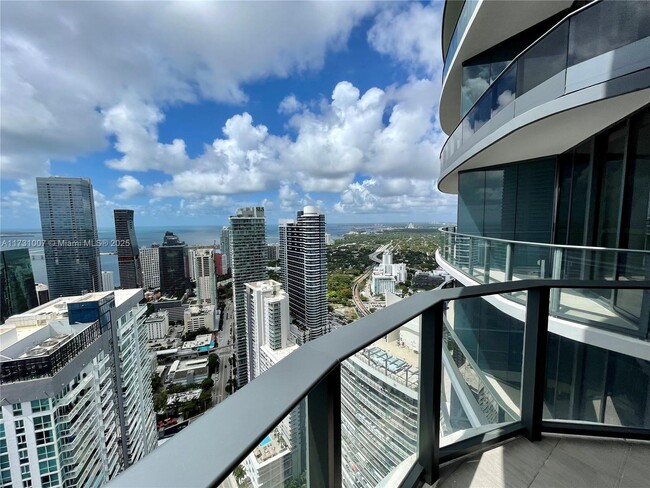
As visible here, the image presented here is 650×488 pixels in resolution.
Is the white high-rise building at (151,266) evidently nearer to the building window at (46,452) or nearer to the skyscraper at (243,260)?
the skyscraper at (243,260)

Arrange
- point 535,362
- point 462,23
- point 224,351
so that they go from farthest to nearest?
point 224,351, point 462,23, point 535,362

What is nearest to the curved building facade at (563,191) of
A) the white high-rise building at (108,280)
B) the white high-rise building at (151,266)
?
the white high-rise building at (108,280)

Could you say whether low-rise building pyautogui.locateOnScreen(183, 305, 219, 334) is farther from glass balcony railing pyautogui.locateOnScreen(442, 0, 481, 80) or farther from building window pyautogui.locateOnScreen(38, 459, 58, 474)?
glass balcony railing pyautogui.locateOnScreen(442, 0, 481, 80)

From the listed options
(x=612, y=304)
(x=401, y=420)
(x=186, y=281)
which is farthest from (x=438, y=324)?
(x=186, y=281)

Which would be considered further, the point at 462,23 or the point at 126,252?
the point at 126,252

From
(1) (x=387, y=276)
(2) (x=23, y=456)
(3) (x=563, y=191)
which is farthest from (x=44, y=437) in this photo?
(1) (x=387, y=276)

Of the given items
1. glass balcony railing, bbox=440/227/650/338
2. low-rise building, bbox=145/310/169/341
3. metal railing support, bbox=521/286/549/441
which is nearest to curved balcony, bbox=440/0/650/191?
glass balcony railing, bbox=440/227/650/338

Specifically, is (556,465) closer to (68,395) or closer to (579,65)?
(579,65)
